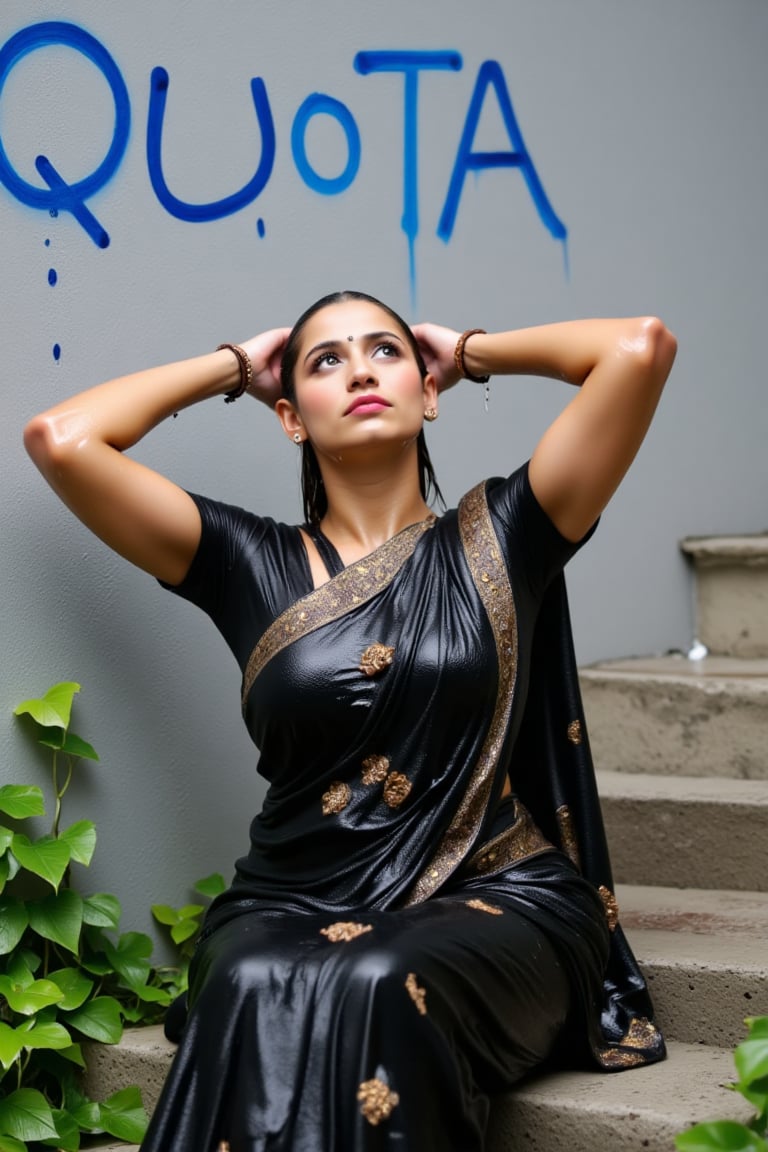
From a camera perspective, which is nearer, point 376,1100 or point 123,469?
point 376,1100

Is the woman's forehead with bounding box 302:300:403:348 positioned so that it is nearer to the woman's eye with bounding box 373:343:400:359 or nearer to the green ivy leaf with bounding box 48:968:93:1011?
the woman's eye with bounding box 373:343:400:359

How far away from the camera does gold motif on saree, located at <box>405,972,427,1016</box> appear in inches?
73.3

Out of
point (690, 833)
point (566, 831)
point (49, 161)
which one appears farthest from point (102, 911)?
point (49, 161)

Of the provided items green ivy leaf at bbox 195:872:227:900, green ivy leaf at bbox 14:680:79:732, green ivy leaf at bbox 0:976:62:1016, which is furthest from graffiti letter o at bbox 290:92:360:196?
green ivy leaf at bbox 0:976:62:1016

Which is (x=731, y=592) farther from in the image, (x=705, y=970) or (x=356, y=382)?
(x=356, y=382)

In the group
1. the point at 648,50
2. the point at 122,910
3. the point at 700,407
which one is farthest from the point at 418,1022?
the point at 648,50

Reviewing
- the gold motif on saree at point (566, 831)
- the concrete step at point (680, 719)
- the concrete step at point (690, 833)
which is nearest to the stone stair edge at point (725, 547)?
the concrete step at point (680, 719)

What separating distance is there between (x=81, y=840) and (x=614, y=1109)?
94 cm

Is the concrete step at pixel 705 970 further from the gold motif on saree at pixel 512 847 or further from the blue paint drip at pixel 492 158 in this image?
the blue paint drip at pixel 492 158

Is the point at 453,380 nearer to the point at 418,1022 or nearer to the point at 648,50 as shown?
the point at 418,1022

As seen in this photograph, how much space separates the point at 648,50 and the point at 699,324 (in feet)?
2.24

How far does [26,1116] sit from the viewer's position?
7.64ft

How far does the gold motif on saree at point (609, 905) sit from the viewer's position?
239 centimetres

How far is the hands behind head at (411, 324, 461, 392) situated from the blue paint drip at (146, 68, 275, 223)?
47 centimetres
